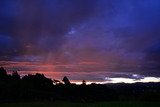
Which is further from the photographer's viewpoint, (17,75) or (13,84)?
(17,75)

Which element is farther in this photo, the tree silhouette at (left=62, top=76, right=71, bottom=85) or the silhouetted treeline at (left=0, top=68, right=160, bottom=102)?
the tree silhouette at (left=62, top=76, right=71, bottom=85)

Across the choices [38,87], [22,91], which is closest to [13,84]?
[22,91]

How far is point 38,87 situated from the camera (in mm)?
105875

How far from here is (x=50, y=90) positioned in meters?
105

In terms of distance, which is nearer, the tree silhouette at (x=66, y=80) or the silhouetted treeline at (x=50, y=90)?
the silhouetted treeline at (x=50, y=90)

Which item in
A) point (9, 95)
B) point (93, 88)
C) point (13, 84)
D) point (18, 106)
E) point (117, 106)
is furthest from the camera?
point (93, 88)

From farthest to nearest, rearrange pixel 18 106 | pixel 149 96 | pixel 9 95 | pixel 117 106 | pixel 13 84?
pixel 13 84 < pixel 9 95 < pixel 149 96 < pixel 18 106 < pixel 117 106

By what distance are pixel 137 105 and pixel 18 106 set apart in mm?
19517

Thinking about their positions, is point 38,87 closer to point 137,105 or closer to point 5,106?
point 5,106

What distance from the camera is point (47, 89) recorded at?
106 m

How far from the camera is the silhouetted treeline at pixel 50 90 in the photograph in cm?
8462

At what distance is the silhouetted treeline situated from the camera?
8462 cm

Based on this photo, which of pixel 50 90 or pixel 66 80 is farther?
pixel 66 80

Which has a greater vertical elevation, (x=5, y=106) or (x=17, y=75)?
(x=17, y=75)
